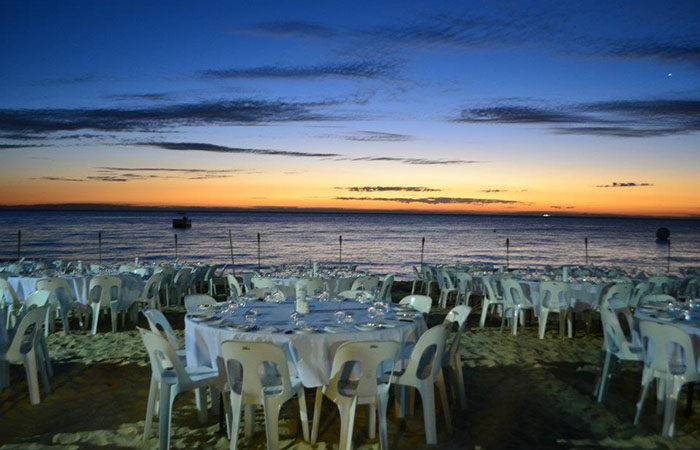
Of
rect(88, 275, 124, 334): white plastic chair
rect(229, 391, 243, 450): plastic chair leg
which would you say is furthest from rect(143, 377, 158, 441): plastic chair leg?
rect(88, 275, 124, 334): white plastic chair

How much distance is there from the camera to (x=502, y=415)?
558 centimetres

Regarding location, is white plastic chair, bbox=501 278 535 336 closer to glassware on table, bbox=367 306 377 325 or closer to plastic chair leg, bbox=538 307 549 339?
plastic chair leg, bbox=538 307 549 339

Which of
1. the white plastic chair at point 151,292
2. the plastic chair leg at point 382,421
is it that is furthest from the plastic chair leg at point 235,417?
the white plastic chair at point 151,292

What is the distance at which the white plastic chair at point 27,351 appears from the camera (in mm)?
5742

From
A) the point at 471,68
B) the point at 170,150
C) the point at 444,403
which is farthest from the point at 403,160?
the point at 444,403

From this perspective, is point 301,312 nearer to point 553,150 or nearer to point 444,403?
point 444,403

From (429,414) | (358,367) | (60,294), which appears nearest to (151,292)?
(60,294)

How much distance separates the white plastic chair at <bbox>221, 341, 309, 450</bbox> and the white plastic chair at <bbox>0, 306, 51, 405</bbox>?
7.91ft

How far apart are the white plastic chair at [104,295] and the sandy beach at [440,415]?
1898mm

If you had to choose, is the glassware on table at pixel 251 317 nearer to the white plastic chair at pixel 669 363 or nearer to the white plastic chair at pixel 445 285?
the white plastic chair at pixel 669 363

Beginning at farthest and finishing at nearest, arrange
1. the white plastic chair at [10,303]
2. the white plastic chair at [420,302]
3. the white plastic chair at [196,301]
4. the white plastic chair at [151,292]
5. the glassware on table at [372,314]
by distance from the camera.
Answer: the white plastic chair at [151,292], the white plastic chair at [10,303], the white plastic chair at [420,302], the white plastic chair at [196,301], the glassware on table at [372,314]

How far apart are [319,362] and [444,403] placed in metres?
1.29

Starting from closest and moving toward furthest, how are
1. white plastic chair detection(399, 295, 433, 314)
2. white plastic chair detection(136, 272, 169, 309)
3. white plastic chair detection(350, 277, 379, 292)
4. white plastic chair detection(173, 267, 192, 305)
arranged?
white plastic chair detection(399, 295, 433, 314), white plastic chair detection(350, 277, 379, 292), white plastic chair detection(136, 272, 169, 309), white plastic chair detection(173, 267, 192, 305)

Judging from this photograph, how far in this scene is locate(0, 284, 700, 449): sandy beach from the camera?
493 centimetres
